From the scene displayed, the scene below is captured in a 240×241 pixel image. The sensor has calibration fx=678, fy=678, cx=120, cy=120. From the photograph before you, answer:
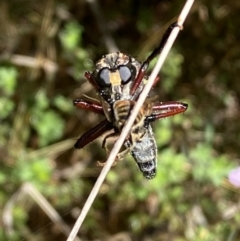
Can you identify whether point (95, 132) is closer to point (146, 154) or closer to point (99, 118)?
point (146, 154)

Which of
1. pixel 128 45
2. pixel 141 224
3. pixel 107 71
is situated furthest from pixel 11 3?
pixel 107 71

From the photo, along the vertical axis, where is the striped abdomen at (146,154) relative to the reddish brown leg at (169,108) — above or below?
below

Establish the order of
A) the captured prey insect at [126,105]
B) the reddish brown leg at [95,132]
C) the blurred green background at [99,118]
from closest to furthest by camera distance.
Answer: the captured prey insect at [126,105], the reddish brown leg at [95,132], the blurred green background at [99,118]

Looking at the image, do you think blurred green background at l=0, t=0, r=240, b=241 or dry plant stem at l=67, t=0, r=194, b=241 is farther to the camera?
blurred green background at l=0, t=0, r=240, b=241

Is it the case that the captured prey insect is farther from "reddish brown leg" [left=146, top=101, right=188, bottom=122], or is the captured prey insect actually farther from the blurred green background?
the blurred green background

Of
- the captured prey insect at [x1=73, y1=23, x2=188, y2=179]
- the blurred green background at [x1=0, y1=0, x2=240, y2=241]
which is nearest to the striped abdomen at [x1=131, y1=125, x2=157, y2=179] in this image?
the captured prey insect at [x1=73, y1=23, x2=188, y2=179]

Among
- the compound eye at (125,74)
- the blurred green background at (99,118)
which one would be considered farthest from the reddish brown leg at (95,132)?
the blurred green background at (99,118)

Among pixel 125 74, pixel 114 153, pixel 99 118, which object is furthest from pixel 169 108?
pixel 99 118

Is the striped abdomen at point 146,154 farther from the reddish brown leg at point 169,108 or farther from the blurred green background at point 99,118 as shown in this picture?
the blurred green background at point 99,118
